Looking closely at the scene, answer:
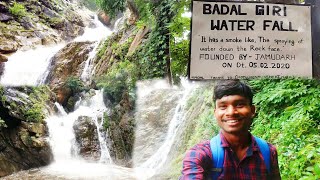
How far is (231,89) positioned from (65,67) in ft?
17.6

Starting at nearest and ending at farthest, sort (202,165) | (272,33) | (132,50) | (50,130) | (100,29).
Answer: (202,165) < (272,33) < (132,50) < (50,130) < (100,29)

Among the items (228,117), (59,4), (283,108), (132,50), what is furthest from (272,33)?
(59,4)

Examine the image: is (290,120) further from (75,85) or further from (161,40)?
(75,85)

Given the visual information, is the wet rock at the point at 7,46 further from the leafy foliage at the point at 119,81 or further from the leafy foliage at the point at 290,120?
the leafy foliage at the point at 290,120

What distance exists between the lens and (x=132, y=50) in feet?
14.6

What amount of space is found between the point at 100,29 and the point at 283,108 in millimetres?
6951

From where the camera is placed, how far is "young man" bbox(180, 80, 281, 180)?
1.18 meters

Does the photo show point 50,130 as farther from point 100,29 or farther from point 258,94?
point 258,94

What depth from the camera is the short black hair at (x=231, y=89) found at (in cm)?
135

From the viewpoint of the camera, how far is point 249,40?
145 cm

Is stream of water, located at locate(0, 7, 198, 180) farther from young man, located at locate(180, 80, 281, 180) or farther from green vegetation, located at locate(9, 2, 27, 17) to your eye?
young man, located at locate(180, 80, 281, 180)

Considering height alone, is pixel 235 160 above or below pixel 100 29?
below

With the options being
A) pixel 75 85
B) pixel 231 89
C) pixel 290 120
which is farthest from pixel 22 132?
pixel 231 89

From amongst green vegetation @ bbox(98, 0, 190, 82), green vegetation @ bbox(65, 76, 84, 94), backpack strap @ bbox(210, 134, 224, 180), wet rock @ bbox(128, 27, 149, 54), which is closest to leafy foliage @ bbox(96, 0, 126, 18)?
green vegetation @ bbox(98, 0, 190, 82)
